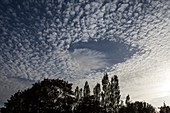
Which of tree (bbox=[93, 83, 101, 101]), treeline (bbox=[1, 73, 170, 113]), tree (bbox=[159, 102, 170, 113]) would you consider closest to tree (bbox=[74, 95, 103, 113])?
treeline (bbox=[1, 73, 170, 113])

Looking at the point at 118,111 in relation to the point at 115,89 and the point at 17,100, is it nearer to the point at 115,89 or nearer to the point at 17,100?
the point at 115,89

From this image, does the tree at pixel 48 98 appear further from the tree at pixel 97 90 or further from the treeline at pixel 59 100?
the tree at pixel 97 90

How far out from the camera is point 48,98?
45281 mm

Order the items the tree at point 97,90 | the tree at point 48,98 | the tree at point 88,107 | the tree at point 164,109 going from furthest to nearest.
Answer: the tree at point 164,109 → the tree at point 97,90 → the tree at point 88,107 → the tree at point 48,98

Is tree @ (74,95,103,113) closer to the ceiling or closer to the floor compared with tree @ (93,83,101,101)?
closer to the floor

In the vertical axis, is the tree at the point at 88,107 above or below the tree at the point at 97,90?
below

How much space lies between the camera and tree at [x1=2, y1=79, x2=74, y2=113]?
44719 millimetres

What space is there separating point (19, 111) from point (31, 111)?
794cm

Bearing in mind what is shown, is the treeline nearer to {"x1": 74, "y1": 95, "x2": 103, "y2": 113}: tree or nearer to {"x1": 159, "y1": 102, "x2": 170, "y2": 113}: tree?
{"x1": 74, "y1": 95, "x2": 103, "y2": 113}: tree

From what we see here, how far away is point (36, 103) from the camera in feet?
152

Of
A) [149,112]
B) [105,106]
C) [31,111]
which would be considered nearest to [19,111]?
[31,111]

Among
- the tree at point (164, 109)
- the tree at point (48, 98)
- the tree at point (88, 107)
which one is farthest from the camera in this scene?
the tree at point (164, 109)

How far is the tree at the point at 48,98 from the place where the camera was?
4472cm

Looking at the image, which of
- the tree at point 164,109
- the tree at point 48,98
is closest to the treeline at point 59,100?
the tree at point 48,98
